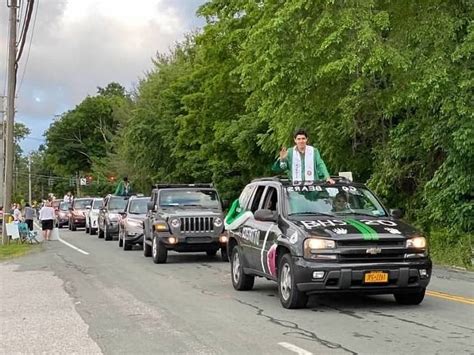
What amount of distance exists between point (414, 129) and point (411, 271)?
37.2 feet

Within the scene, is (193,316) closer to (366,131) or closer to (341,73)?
(341,73)

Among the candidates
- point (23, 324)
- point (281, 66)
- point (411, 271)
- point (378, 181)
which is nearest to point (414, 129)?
point (378, 181)

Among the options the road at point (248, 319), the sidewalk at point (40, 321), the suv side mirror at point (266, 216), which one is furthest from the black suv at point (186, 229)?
the suv side mirror at point (266, 216)

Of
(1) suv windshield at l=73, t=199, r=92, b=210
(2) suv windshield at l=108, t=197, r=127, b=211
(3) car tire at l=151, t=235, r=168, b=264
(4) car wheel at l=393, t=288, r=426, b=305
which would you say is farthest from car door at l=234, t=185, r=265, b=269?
(1) suv windshield at l=73, t=199, r=92, b=210

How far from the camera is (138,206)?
25.4 m

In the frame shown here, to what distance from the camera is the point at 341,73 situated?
18703 mm

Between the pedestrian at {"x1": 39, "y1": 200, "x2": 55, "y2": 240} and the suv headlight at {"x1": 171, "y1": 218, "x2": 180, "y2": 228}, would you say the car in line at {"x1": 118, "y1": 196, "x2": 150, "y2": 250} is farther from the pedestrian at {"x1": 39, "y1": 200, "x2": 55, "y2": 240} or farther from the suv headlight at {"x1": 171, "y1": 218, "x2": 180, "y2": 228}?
the pedestrian at {"x1": 39, "y1": 200, "x2": 55, "y2": 240}

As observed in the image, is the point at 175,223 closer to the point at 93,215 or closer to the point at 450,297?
the point at 450,297

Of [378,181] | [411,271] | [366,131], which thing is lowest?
[411,271]

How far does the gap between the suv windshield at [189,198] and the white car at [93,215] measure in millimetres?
16389

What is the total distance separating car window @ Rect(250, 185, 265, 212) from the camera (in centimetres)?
1213

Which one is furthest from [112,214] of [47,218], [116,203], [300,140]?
[300,140]

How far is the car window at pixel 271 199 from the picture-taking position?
37.2ft

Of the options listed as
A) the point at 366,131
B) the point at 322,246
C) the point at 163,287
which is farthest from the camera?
the point at 366,131
